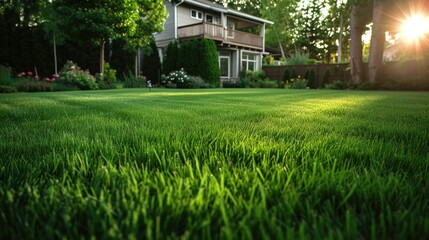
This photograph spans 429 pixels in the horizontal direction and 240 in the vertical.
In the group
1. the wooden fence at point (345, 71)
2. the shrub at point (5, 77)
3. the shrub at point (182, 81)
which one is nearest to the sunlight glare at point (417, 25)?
the wooden fence at point (345, 71)

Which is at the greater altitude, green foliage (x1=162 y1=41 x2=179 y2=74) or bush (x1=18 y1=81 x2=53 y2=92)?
green foliage (x1=162 y1=41 x2=179 y2=74)

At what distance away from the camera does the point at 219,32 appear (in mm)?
19250

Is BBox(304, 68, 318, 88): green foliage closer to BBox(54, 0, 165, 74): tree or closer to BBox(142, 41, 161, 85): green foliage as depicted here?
BBox(142, 41, 161, 85): green foliage

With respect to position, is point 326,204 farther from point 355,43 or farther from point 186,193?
point 355,43

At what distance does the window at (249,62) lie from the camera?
24.1m

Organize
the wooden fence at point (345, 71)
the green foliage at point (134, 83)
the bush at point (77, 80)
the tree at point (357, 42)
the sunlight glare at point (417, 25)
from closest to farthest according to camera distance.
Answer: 1. the bush at point (77, 80)
2. the sunlight glare at point (417, 25)
3. the green foliage at point (134, 83)
4. the wooden fence at point (345, 71)
5. the tree at point (357, 42)

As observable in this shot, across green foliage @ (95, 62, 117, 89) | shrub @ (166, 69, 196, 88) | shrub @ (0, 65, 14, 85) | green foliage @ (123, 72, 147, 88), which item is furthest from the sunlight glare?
shrub @ (0, 65, 14, 85)

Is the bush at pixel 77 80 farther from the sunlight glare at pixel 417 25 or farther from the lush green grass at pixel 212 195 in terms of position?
the sunlight glare at pixel 417 25

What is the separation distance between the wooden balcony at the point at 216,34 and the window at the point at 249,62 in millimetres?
1443

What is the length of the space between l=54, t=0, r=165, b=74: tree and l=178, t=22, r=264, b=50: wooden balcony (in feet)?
17.9

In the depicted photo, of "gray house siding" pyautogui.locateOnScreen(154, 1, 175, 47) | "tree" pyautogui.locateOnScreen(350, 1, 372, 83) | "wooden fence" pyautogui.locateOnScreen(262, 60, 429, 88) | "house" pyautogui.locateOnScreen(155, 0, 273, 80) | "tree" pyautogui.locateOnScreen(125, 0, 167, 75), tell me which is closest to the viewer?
"wooden fence" pyautogui.locateOnScreen(262, 60, 429, 88)

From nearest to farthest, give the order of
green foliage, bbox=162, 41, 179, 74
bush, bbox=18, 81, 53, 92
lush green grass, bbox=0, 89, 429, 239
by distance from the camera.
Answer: lush green grass, bbox=0, 89, 429, 239 < bush, bbox=18, 81, 53, 92 < green foliage, bbox=162, 41, 179, 74

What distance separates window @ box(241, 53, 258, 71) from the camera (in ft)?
79.0

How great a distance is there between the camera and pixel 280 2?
35.7 m
